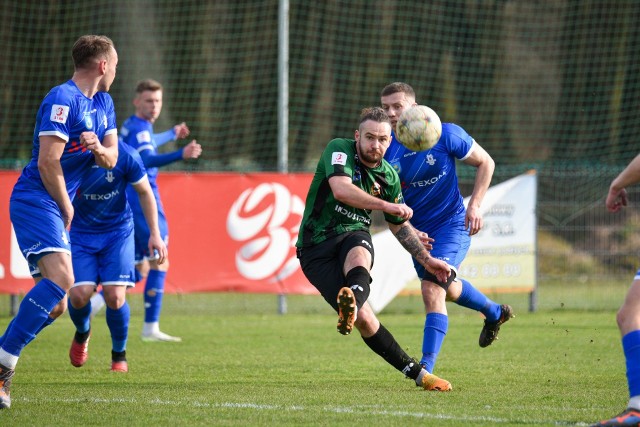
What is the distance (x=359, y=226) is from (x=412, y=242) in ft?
1.35

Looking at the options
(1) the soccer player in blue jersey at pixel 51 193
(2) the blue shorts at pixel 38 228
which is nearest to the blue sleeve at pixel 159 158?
(1) the soccer player in blue jersey at pixel 51 193

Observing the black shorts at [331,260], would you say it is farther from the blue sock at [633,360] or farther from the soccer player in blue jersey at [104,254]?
the blue sock at [633,360]

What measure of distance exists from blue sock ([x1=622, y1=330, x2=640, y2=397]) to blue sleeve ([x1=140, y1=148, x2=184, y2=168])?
6232mm

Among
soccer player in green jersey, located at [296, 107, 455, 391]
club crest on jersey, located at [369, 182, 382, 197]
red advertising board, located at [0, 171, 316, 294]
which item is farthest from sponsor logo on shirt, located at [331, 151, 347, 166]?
red advertising board, located at [0, 171, 316, 294]

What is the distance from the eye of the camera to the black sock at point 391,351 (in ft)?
22.4

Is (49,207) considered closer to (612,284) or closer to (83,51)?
(83,51)

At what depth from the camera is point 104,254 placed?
8359 millimetres

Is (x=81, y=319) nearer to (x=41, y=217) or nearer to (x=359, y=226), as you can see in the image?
(x=41, y=217)

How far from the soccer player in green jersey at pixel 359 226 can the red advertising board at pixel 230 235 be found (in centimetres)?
692

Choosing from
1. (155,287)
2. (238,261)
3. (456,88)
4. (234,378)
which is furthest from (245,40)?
(234,378)

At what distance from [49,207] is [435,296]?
Result: 120 inches

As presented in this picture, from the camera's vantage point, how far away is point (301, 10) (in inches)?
939

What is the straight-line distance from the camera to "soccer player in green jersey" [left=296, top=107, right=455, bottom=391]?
22.0 ft

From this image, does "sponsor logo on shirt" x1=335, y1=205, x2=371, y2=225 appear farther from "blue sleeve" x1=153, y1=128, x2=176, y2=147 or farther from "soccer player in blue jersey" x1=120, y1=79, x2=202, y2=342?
"blue sleeve" x1=153, y1=128, x2=176, y2=147
